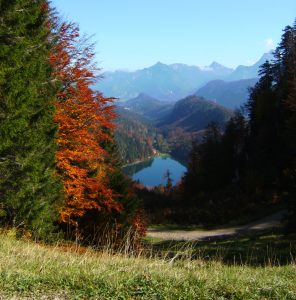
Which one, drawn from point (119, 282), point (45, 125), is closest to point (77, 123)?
point (45, 125)

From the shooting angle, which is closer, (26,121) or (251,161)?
(26,121)

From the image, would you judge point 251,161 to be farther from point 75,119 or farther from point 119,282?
point 119,282

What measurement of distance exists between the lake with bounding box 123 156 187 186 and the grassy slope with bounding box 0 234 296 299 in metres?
132

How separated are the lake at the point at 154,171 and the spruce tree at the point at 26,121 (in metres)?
124

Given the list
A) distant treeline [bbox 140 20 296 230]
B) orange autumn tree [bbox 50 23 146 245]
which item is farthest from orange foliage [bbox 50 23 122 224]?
distant treeline [bbox 140 20 296 230]

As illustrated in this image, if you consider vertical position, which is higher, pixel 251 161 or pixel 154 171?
pixel 251 161

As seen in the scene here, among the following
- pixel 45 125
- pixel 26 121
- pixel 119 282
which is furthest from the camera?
pixel 45 125

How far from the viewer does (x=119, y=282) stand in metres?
4.89

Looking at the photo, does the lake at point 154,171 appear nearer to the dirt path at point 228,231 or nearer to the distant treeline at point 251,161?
the distant treeline at point 251,161

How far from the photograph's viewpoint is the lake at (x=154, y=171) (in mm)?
145125

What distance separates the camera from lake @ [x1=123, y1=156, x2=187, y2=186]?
A: 5714 inches

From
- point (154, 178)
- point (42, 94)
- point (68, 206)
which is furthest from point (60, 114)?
point (154, 178)

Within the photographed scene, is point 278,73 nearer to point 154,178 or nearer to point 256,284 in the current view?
point 256,284

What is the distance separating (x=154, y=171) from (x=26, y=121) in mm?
158943
